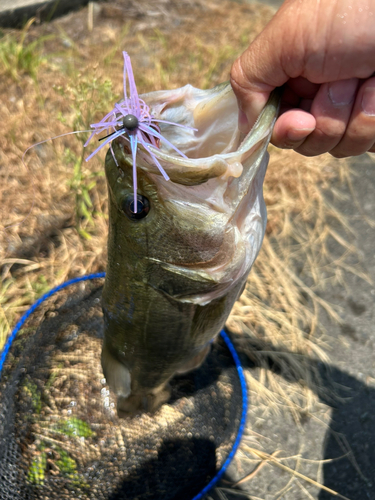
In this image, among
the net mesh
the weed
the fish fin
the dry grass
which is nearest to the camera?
the fish fin

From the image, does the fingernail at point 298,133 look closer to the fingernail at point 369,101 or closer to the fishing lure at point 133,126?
the fingernail at point 369,101

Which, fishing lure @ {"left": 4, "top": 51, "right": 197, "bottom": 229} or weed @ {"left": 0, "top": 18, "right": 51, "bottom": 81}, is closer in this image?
fishing lure @ {"left": 4, "top": 51, "right": 197, "bottom": 229}

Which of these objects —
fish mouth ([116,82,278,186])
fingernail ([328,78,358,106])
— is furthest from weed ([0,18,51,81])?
fingernail ([328,78,358,106])

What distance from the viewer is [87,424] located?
2391 millimetres

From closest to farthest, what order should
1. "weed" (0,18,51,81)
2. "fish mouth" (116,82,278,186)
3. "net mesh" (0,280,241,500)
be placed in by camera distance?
"fish mouth" (116,82,278,186), "net mesh" (0,280,241,500), "weed" (0,18,51,81)

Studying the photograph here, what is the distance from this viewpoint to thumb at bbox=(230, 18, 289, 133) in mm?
1291

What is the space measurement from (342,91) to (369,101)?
0.10 metres

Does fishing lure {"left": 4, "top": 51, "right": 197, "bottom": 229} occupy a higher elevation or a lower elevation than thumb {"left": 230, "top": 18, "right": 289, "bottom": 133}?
lower

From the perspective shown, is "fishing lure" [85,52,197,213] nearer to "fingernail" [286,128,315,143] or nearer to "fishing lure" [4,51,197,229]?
"fishing lure" [4,51,197,229]

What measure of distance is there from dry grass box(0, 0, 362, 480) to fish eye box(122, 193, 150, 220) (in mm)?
1210

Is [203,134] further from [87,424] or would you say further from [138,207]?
[87,424]

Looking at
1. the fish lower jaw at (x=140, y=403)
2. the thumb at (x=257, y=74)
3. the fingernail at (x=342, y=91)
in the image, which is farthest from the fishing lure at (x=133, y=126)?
the fish lower jaw at (x=140, y=403)

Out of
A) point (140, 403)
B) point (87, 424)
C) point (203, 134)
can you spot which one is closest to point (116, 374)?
point (140, 403)

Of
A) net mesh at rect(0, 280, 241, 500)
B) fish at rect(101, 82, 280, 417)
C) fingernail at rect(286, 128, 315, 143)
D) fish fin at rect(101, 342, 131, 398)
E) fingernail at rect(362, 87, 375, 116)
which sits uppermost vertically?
fingernail at rect(362, 87, 375, 116)
